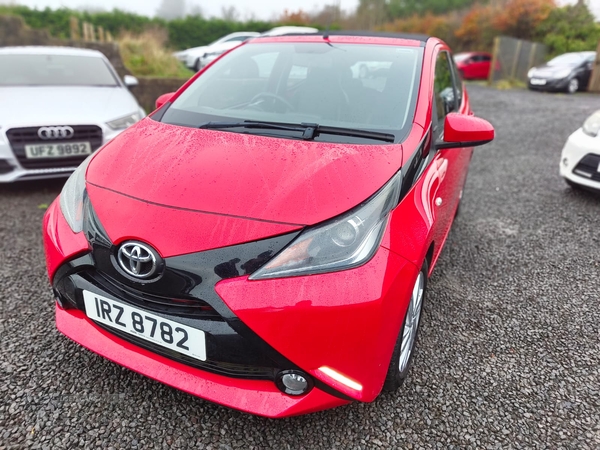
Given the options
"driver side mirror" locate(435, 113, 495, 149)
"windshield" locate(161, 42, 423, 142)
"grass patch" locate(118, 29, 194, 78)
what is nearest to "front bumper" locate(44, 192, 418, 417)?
"windshield" locate(161, 42, 423, 142)

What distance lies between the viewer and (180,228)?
1.47 m

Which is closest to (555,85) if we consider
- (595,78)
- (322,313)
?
(595,78)

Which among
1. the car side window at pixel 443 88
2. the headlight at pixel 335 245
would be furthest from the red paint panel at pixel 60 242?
the car side window at pixel 443 88

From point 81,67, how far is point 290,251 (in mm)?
4706

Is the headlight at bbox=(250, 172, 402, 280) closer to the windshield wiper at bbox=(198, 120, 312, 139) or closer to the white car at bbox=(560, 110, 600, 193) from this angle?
the windshield wiper at bbox=(198, 120, 312, 139)

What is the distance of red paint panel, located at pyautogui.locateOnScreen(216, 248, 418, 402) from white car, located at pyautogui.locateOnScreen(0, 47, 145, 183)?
10.1 feet

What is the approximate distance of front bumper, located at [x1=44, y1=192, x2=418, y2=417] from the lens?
1362 millimetres

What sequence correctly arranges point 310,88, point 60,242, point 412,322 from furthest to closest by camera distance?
1. point 310,88
2. point 412,322
3. point 60,242

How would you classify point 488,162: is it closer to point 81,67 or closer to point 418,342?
point 418,342

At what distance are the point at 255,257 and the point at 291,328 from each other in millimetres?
247

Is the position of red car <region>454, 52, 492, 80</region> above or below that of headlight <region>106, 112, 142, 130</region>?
below

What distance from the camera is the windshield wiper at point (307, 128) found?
193 cm

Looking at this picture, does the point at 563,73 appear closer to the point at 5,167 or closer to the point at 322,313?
the point at 5,167

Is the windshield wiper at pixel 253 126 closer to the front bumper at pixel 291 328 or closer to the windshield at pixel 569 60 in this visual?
Answer: the front bumper at pixel 291 328
